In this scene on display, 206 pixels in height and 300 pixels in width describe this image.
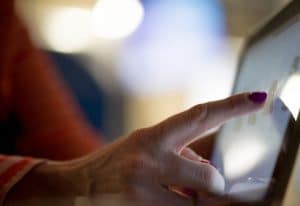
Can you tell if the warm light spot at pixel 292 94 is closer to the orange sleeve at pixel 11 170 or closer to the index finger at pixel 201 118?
the index finger at pixel 201 118

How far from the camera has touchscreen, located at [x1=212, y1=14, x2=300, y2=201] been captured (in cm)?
38

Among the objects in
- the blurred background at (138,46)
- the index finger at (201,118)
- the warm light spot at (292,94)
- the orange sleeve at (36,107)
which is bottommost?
the blurred background at (138,46)

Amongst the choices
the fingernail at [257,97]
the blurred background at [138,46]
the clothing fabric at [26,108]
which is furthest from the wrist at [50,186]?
the blurred background at [138,46]

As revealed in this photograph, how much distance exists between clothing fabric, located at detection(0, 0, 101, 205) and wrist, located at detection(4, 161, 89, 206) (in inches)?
10.4

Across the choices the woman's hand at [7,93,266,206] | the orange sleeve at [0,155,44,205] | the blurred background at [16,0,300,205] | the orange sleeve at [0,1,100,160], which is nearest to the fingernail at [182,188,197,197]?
the woman's hand at [7,93,266,206]

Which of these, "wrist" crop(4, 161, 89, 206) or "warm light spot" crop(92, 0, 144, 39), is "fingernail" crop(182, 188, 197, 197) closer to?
"wrist" crop(4, 161, 89, 206)

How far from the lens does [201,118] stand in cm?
41

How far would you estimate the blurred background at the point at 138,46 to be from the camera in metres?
1.54

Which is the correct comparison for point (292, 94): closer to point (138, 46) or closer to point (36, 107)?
point (36, 107)

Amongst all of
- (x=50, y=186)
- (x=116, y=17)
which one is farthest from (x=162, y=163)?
(x=116, y=17)

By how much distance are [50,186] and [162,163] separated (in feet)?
0.45

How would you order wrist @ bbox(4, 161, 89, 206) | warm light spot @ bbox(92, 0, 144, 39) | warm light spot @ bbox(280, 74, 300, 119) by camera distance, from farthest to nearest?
warm light spot @ bbox(92, 0, 144, 39)
wrist @ bbox(4, 161, 89, 206)
warm light spot @ bbox(280, 74, 300, 119)

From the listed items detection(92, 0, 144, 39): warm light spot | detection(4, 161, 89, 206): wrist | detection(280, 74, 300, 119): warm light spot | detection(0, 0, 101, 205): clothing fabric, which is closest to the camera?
detection(280, 74, 300, 119): warm light spot

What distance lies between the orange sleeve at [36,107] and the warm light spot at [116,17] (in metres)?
0.71
